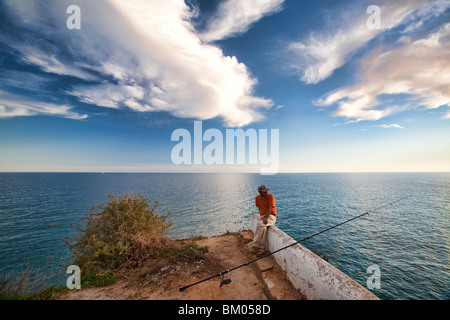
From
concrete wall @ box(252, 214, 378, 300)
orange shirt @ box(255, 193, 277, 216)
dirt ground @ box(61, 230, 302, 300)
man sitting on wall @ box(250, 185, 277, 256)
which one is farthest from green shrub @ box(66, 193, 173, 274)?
concrete wall @ box(252, 214, 378, 300)

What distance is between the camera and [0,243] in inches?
777

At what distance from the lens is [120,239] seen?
7102 mm

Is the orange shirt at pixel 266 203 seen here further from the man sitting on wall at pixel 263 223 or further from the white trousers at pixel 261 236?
the white trousers at pixel 261 236

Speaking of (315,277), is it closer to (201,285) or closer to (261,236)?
(261,236)

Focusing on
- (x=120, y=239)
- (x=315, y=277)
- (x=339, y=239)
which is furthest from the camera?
(x=339, y=239)

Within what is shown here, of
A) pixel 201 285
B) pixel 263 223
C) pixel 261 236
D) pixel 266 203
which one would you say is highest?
pixel 266 203

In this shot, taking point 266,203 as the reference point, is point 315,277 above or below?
below

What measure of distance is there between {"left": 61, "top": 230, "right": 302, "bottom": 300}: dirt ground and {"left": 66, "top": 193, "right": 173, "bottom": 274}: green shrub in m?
1.09

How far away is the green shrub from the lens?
6672 mm

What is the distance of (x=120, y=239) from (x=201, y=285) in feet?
13.2

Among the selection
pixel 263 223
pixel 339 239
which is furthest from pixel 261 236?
pixel 339 239

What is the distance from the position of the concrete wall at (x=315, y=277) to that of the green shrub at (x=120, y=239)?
5015 millimetres

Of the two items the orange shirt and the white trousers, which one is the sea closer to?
the white trousers
